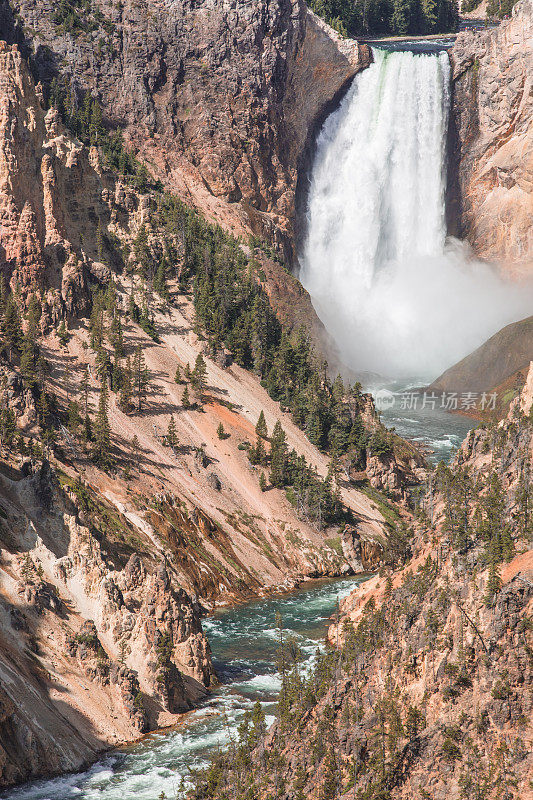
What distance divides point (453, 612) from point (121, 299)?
3634 inches

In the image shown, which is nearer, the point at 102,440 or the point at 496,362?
the point at 102,440

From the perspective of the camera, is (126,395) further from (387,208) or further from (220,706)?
(387,208)

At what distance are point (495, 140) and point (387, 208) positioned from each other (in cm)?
2582

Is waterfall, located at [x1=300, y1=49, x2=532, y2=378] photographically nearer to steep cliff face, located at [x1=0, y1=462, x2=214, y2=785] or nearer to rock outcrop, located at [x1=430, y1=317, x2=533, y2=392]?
rock outcrop, located at [x1=430, y1=317, x2=533, y2=392]

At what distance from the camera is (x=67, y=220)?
124m

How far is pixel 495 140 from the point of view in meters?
180

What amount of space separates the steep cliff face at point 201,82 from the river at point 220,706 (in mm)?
88475

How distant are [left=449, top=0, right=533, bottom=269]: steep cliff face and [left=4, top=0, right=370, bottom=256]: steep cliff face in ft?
118

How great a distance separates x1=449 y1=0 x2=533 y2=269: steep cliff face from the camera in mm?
173875

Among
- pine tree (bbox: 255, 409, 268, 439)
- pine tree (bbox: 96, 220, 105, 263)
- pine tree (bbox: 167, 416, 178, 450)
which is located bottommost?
pine tree (bbox: 255, 409, 268, 439)

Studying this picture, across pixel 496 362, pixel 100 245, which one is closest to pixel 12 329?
pixel 100 245

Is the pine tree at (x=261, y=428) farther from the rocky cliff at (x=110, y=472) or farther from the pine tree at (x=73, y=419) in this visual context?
the pine tree at (x=73, y=419)

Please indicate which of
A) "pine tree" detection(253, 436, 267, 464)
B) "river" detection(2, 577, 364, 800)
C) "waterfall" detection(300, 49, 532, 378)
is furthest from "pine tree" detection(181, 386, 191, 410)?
"waterfall" detection(300, 49, 532, 378)

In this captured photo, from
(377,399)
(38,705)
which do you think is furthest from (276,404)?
(38,705)
